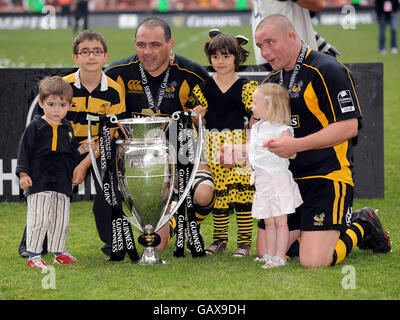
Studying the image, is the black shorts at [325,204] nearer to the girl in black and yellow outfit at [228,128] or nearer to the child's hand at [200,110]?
the girl in black and yellow outfit at [228,128]

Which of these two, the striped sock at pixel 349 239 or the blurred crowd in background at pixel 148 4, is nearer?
the striped sock at pixel 349 239

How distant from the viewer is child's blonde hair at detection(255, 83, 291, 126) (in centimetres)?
500

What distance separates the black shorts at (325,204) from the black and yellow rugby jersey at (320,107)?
57 millimetres

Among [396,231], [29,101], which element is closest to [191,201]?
[396,231]

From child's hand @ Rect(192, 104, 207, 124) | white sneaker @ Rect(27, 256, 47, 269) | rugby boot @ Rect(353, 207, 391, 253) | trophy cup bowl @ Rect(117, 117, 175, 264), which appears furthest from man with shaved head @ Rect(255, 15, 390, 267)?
white sneaker @ Rect(27, 256, 47, 269)

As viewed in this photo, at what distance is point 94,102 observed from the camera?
556 centimetres

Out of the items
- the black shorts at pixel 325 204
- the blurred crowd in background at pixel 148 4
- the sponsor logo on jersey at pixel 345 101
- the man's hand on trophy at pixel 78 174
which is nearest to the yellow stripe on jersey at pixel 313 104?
the sponsor logo on jersey at pixel 345 101

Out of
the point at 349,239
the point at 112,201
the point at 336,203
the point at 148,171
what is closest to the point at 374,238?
the point at 349,239

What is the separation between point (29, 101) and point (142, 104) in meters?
2.30

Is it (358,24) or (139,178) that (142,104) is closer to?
(139,178)

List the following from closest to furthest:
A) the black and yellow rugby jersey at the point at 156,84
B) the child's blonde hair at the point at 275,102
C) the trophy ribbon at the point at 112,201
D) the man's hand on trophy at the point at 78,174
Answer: the child's blonde hair at the point at 275,102
the trophy ribbon at the point at 112,201
the man's hand on trophy at the point at 78,174
the black and yellow rugby jersey at the point at 156,84

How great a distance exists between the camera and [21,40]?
89.9 feet

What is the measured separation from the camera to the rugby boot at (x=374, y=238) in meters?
5.54
